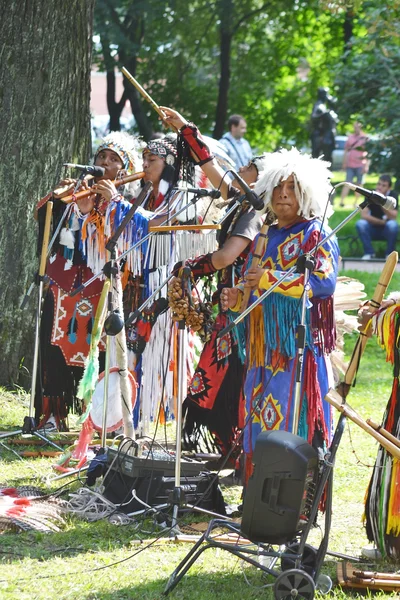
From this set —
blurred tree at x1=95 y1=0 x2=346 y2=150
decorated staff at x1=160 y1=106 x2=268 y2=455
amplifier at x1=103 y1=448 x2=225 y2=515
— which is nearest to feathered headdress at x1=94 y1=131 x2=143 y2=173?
decorated staff at x1=160 y1=106 x2=268 y2=455

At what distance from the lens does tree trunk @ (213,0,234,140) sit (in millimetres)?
16359

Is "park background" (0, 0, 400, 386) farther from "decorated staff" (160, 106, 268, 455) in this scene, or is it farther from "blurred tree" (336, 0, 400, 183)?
"decorated staff" (160, 106, 268, 455)

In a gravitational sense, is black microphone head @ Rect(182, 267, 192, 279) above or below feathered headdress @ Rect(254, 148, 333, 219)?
below

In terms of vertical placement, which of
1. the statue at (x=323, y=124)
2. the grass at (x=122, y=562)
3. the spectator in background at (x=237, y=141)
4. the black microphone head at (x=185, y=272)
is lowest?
the grass at (x=122, y=562)

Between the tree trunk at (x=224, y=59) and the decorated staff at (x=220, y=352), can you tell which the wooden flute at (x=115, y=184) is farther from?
the tree trunk at (x=224, y=59)

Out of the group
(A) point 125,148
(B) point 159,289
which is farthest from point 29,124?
(B) point 159,289

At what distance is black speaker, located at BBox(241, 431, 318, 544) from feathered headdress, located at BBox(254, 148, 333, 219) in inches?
50.7

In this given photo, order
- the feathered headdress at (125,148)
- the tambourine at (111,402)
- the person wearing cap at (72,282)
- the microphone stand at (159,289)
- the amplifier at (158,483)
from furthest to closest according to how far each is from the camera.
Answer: the feathered headdress at (125,148)
the person wearing cap at (72,282)
the tambourine at (111,402)
the amplifier at (158,483)
the microphone stand at (159,289)

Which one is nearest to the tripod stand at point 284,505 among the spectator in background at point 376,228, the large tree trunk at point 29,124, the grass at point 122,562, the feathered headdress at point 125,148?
the grass at point 122,562

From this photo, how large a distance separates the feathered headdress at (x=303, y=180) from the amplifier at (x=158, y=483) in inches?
54.6

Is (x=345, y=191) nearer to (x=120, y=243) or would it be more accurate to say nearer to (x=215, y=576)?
(x=120, y=243)

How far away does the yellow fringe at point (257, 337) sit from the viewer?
4.75m

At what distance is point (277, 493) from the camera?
3736 mm

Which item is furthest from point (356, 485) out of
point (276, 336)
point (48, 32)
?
point (48, 32)
